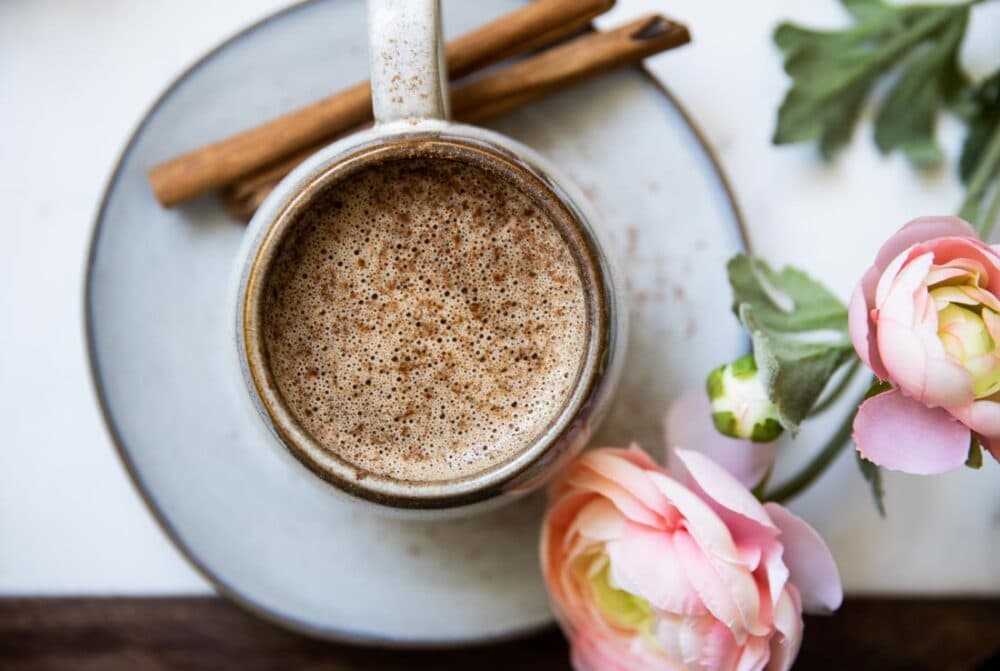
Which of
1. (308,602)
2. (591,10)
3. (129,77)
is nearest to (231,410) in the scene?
(308,602)

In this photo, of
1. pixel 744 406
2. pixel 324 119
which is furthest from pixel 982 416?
pixel 324 119

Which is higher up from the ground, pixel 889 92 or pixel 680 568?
pixel 889 92

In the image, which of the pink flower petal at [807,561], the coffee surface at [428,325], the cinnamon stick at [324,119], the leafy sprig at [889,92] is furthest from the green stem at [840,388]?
the cinnamon stick at [324,119]

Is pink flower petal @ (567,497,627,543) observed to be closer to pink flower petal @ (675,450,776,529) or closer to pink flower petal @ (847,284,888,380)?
pink flower petal @ (675,450,776,529)

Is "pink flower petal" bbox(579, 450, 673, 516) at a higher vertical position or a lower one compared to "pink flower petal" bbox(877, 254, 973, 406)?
lower

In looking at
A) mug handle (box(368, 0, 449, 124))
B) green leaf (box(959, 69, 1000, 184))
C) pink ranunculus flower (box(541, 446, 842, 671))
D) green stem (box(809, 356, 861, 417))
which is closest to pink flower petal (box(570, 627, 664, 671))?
pink ranunculus flower (box(541, 446, 842, 671))

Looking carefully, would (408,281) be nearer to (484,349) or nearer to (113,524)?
(484,349)

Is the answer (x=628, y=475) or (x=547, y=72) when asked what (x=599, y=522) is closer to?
(x=628, y=475)
